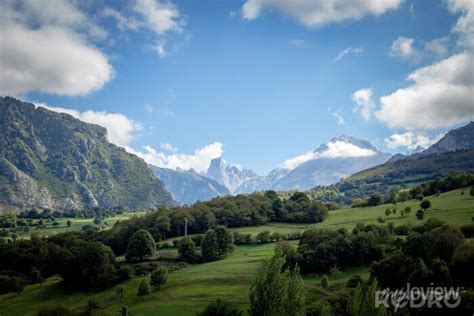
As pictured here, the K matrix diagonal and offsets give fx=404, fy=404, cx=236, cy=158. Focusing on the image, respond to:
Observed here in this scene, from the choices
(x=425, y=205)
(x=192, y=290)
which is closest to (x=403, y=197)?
(x=425, y=205)

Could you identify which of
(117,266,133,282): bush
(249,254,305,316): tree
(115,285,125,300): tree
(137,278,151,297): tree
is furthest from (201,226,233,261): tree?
(249,254,305,316): tree

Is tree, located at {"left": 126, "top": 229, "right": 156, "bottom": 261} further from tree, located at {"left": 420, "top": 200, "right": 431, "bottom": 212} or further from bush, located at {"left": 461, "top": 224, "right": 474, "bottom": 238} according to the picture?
tree, located at {"left": 420, "top": 200, "right": 431, "bottom": 212}

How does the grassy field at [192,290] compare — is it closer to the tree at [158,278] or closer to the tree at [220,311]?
the tree at [158,278]

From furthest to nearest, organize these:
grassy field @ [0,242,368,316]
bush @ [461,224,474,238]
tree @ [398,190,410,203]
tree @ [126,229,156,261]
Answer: tree @ [398,190,410,203], tree @ [126,229,156,261], bush @ [461,224,474,238], grassy field @ [0,242,368,316]

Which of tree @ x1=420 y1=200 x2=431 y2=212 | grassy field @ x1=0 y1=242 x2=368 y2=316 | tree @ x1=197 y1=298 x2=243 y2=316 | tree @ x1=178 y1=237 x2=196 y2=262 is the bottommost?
grassy field @ x1=0 y1=242 x2=368 y2=316

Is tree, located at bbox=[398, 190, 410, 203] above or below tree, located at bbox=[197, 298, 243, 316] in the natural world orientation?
above

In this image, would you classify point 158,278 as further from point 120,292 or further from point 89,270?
point 89,270

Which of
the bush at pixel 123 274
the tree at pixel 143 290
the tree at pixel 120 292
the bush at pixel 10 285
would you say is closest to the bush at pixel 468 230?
the tree at pixel 143 290

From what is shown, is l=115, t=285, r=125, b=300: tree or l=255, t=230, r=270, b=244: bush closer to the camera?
l=115, t=285, r=125, b=300: tree

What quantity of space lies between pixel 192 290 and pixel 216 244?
34.6 m

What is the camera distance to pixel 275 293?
144 ft

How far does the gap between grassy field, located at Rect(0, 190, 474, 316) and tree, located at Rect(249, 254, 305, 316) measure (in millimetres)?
24558

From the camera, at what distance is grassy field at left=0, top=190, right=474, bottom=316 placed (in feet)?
248

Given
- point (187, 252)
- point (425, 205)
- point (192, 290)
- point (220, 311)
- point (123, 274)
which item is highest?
point (425, 205)
